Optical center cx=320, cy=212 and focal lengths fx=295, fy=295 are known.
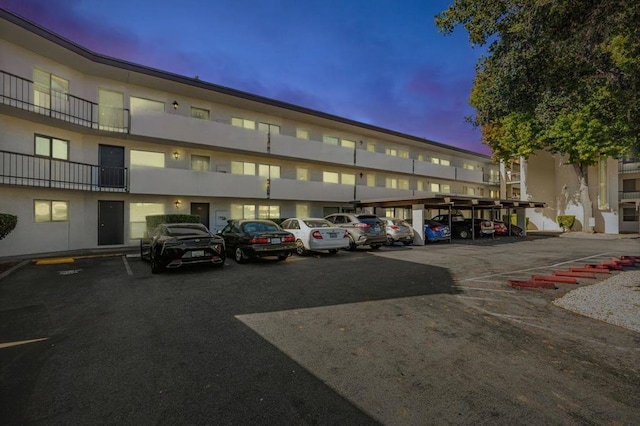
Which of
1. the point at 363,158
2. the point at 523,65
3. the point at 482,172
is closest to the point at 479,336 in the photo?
the point at 523,65

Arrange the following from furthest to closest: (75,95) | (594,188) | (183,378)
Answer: (594,188)
(75,95)
(183,378)

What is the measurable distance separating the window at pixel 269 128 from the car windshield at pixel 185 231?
1151 centimetres

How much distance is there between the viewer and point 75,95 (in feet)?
46.2

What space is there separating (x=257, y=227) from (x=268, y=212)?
392 inches

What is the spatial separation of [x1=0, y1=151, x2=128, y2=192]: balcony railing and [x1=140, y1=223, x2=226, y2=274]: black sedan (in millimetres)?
7556

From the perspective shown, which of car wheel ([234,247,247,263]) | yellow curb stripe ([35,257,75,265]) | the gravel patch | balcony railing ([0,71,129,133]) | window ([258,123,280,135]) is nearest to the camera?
the gravel patch

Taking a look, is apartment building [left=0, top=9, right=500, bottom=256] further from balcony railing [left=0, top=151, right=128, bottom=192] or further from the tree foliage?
the tree foliage

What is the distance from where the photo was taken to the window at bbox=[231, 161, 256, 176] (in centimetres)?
1903

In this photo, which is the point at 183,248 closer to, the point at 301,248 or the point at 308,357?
the point at 301,248

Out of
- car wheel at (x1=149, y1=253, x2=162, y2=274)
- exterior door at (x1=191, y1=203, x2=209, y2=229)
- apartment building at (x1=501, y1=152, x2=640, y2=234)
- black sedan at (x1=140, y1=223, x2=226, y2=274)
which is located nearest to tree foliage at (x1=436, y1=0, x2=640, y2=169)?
black sedan at (x1=140, y1=223, x2=226, y2=274)

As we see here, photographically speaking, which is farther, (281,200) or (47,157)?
(281,200)

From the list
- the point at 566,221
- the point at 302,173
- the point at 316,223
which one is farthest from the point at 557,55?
the point at 566,221

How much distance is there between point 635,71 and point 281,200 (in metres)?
17.6

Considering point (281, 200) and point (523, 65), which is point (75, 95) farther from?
point (523, 65)
